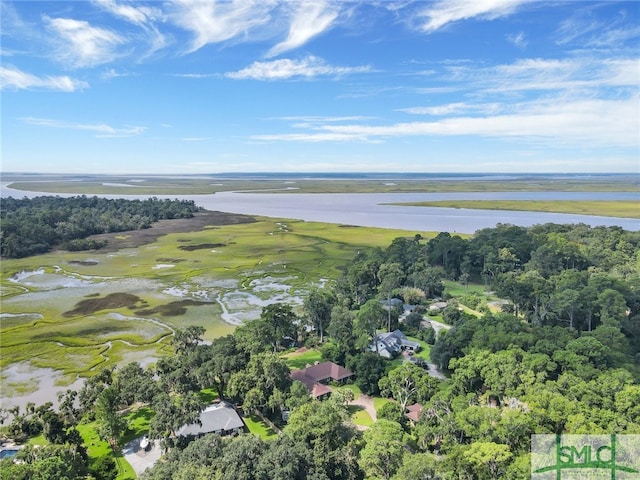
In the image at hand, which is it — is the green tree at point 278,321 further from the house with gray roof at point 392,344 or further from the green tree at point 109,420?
the green tree at point 109,420

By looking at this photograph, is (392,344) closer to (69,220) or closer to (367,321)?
(367,321)

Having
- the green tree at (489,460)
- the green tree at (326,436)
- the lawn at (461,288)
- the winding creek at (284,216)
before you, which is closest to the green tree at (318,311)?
the winding creek at (284,216)

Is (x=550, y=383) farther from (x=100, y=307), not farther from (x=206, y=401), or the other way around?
(x=100, y=307)

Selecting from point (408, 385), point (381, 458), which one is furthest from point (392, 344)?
point (381, 458)

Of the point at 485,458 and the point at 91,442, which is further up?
the point at 485,458

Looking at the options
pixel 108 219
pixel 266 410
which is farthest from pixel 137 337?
pixel 108 219

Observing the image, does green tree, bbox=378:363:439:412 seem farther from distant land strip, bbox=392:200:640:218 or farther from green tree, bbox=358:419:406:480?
distant land strip, bbox=392:200:640:218
